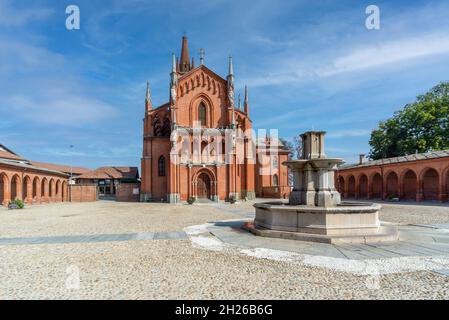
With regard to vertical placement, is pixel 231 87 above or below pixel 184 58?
below

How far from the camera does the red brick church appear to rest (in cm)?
3719

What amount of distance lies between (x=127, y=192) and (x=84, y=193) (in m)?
7.88

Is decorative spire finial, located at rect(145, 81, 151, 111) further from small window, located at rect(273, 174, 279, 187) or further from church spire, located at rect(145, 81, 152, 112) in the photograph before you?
small window, located at rect(273, 174, 279, 187)

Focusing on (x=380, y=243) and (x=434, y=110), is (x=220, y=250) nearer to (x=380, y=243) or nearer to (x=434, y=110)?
(x=380, y=243)

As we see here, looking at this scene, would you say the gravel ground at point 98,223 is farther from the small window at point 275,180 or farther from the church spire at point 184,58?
the church spire at point 184,58

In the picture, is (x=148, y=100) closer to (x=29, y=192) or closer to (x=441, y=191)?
(x=29, y=192)

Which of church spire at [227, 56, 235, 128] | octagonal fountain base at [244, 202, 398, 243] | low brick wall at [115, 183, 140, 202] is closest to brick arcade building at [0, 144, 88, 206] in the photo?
low brick wall at [115, 183, 140, 202]

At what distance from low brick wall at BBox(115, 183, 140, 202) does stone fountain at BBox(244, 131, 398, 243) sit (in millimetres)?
35040

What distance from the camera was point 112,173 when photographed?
181 ft

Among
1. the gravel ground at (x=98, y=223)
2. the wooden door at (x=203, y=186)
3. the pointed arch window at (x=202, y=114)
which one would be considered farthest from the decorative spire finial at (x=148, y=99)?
the gravel ground at (x=98, y=223)

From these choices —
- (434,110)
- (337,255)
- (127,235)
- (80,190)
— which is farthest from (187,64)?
(337,255)

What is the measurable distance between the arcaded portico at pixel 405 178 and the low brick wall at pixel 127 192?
108ft

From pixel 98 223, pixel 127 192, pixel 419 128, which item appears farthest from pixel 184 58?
pixel 98 223
